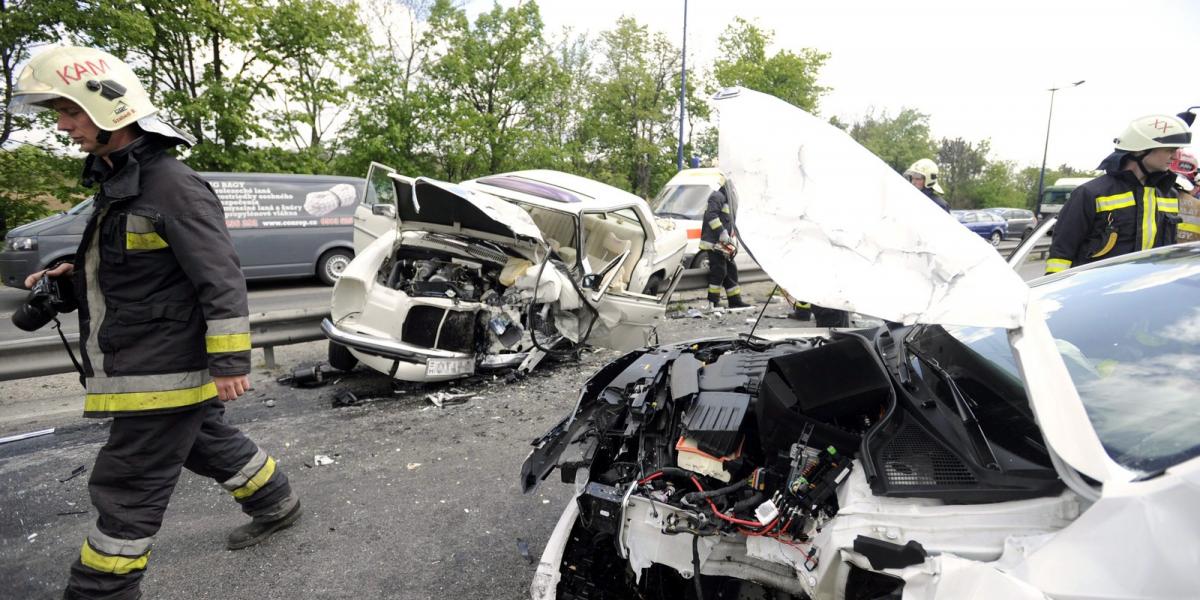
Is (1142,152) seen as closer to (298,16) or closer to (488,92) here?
(298,16)

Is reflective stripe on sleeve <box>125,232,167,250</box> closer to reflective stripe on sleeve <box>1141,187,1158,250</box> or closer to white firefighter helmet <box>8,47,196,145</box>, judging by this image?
white firefighter helmet <box>8,47,196,145</box>

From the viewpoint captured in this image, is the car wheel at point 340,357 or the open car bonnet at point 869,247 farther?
the car wheel at point 340,357

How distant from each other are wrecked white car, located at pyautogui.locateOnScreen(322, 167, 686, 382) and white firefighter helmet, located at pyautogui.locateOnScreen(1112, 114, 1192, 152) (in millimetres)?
3318

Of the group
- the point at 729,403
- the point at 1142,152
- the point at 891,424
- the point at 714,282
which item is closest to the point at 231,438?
the point at 729,403

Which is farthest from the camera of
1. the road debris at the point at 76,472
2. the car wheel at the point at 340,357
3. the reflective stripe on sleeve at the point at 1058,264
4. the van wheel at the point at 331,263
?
the van wheel at the point at 331,263

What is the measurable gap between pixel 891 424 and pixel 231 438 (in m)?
2.52

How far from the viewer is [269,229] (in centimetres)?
973

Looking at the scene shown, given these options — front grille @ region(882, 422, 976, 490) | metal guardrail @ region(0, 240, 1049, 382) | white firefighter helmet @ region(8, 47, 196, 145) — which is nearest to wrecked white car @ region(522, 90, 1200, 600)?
front grille @ region(882, 422, 976, 490)

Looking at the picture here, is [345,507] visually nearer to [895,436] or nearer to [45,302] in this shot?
[45,302]

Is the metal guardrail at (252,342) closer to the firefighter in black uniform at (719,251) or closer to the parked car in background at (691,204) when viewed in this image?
the firefighter in black uniform at (719,251)

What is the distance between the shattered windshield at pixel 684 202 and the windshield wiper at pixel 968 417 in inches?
344

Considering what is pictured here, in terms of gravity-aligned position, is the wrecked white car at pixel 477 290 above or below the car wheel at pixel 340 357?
above

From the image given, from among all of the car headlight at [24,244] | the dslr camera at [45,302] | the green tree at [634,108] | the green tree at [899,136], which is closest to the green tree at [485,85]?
the green tree at [634,108]

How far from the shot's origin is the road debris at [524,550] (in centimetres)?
257
